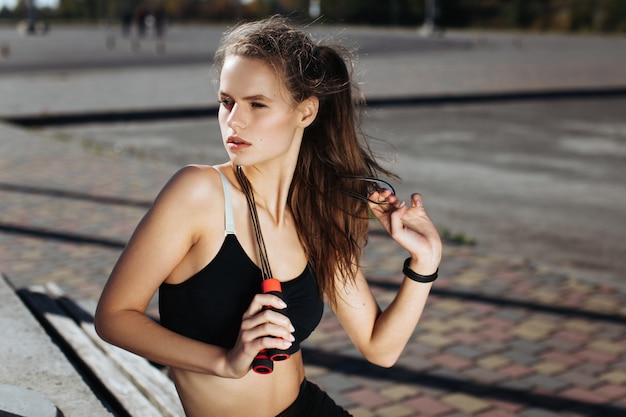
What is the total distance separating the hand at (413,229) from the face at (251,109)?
1.15 feet

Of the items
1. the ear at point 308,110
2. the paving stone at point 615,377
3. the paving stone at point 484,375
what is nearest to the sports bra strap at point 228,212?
the ear at point 308,110

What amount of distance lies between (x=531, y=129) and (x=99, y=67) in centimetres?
1503

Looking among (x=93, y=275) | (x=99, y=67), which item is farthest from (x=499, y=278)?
(x=99, y=67)

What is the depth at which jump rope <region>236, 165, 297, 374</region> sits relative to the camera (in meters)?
1.73

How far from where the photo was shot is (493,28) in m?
63.8

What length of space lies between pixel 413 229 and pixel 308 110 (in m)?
0.41

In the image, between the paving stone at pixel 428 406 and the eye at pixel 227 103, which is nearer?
the eye at pixel 227 103

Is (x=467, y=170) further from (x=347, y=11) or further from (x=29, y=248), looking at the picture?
(x=347, y=11)

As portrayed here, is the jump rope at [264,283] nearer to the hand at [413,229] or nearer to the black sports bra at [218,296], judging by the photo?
the black sports bra at [218,296]

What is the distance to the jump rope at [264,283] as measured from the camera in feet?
5.67

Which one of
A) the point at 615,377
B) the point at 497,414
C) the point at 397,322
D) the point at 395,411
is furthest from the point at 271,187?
→ the point at 615,377

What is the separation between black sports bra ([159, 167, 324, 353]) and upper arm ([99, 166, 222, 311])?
0.24ft

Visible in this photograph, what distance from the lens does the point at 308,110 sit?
2.07 m

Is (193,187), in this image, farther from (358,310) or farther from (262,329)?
(358,310)
